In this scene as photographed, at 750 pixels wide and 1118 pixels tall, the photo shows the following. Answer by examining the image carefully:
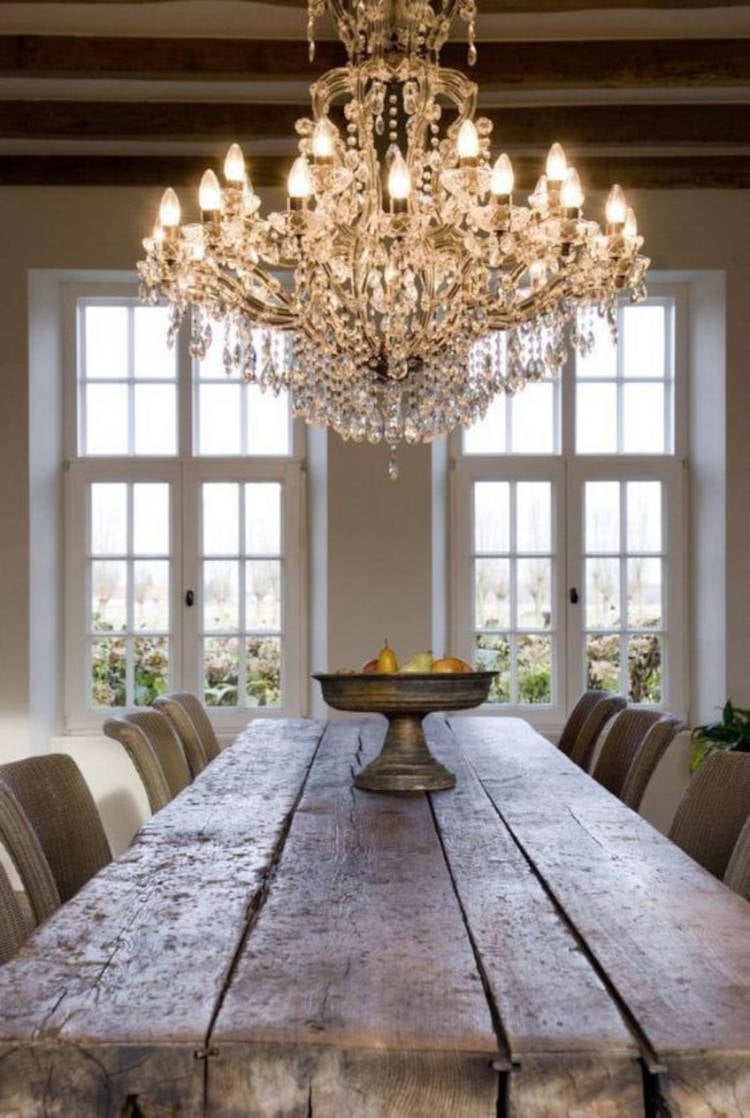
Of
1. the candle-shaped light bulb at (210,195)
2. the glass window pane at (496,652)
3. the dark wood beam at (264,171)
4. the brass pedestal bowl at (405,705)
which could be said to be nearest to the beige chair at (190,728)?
the brass pedestal bowl at (405,705)

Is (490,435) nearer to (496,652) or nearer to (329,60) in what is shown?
(496,652)

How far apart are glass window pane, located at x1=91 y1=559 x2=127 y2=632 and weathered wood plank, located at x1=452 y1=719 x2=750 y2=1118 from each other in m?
3.27

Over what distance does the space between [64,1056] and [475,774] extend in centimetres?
207

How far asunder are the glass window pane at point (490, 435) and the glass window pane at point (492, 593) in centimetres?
55

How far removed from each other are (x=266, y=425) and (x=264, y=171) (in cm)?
119

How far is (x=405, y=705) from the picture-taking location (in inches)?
116

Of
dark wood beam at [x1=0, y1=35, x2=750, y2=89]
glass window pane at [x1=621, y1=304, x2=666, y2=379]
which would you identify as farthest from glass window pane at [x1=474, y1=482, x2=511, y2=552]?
dark wood beam at [x1=0, y1=35, x2=750, y2=89]

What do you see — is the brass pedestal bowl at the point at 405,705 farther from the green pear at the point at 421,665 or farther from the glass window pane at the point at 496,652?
the glass window pane at the point at 496,652

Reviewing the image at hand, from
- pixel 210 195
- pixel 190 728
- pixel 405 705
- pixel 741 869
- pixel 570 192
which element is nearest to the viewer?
pixel 741 869

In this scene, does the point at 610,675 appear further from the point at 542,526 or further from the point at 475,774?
the point at 475,774

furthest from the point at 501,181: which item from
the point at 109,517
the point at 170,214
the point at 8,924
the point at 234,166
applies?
the point at 109,517

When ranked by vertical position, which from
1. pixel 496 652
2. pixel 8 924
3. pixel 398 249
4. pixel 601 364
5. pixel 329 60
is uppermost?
pixel 329 60

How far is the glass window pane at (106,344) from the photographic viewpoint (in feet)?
20.2

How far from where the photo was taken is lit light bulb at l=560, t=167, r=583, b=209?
341 centimetres
